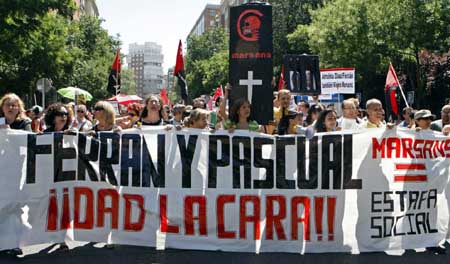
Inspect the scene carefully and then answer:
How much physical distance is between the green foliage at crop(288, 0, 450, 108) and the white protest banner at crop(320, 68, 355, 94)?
1102cm

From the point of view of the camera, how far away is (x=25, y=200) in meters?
6.13

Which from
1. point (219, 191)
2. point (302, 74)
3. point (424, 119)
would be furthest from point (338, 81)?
point (219, 191)

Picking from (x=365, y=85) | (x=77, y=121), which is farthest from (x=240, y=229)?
(x=365, y=85)

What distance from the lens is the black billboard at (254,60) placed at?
25.9 feet

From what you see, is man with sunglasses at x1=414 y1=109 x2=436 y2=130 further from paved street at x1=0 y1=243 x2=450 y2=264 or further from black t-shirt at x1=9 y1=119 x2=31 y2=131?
black t-shirt at x1=9 y1=119 x2=31 y2=131

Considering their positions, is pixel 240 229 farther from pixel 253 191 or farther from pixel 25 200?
pixel 25 200

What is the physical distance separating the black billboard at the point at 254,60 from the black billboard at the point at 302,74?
11.4ft

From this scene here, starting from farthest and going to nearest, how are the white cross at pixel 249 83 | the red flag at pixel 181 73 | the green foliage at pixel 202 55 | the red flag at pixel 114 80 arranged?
the green foliage at pixel 202 55 < the red flag at pixel 114 80 < the red flag at pixel 181 73 < the white cross at pixel 249 83

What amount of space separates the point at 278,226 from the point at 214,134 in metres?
1.20

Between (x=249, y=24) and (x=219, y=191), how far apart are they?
2.75m

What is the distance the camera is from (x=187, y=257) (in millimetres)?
5957

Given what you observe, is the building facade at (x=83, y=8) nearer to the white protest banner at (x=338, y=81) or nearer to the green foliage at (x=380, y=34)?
the green foliage at (x=380, y=34)

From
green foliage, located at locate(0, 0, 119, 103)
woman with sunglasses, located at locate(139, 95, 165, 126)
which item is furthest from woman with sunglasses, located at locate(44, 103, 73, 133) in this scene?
green foliage, located at locate(0, 0, 119, 103)

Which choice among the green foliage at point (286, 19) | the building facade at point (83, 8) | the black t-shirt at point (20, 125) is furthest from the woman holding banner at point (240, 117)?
the building facade at point (83, 8)
